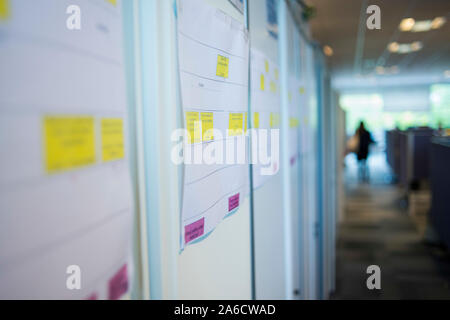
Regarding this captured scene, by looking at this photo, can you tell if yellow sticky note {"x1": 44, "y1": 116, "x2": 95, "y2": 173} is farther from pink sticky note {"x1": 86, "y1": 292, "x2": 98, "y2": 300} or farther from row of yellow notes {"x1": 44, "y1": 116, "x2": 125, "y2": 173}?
pink sticky note {"x1": 86, "y1": 292, "x2": 98, "y2": 300}

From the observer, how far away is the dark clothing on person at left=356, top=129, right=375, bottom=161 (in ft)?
26.3

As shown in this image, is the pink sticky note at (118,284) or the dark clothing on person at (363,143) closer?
the pink sticky note at (118,284)

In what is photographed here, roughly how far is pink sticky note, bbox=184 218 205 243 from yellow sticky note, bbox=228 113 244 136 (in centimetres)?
25

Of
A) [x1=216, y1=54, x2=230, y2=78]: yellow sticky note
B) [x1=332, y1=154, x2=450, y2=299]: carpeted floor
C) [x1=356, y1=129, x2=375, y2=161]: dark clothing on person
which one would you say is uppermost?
[x1=216, y1=54, x2=230, y2=78]: yellow sticky note

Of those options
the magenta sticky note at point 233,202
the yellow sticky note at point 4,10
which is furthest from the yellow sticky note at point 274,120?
the yellow sticky note at point 4,10

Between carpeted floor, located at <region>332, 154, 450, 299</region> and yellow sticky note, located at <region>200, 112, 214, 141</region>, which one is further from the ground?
yellow sticky note, located at <region>200, 112, 214, 141</region>

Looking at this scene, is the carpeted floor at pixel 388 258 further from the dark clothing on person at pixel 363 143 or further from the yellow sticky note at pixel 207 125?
the yellow sticky note at pixel 207 125

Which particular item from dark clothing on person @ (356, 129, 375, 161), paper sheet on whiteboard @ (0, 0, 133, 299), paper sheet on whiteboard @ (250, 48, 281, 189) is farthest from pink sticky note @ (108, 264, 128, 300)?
dark clothing on person @ (356, 129, 375, 161)

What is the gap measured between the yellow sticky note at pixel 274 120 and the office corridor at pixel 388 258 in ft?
6.72

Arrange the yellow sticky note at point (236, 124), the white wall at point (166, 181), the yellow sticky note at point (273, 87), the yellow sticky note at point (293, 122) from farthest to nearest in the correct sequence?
the yellow sticky note at point (293, 122), the yellow sticky note at point (273, 87), the yellow sticky note at point (236, 124), the white wall at point (166, 181)

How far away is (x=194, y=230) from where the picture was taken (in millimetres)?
700

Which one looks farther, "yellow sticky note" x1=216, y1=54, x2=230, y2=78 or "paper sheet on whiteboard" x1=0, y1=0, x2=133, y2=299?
"yellow sticky note" x1=216, y1=54, x2=230, y2=78

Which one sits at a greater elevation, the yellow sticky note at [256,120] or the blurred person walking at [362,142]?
the yellow sticky note at [256,120]

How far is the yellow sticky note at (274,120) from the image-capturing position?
134 cm
